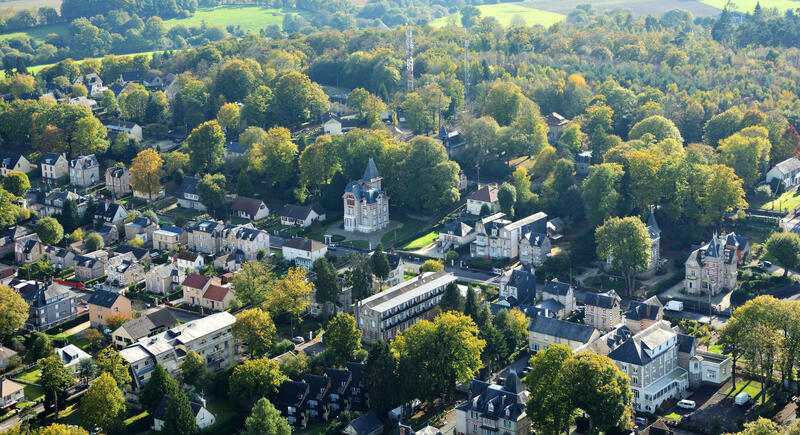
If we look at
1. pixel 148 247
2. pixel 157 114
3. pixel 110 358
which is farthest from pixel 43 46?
pixel 110 358

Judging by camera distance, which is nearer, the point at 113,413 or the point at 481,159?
the point at 113,413

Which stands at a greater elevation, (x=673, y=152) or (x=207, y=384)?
(x=673, y=152)

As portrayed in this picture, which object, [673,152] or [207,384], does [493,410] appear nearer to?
[207,384]

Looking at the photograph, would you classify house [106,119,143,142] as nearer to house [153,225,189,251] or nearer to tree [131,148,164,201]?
tree [131,148,164,201]

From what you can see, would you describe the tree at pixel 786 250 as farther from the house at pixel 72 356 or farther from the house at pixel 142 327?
the house at pixel 72 356

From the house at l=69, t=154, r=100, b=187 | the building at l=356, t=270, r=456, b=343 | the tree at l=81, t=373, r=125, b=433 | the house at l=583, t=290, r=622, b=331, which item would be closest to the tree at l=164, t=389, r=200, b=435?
the tree at l=81, t=373, r=125, b=433

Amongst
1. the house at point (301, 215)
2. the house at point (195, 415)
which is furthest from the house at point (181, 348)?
the house at point (301, 215)
